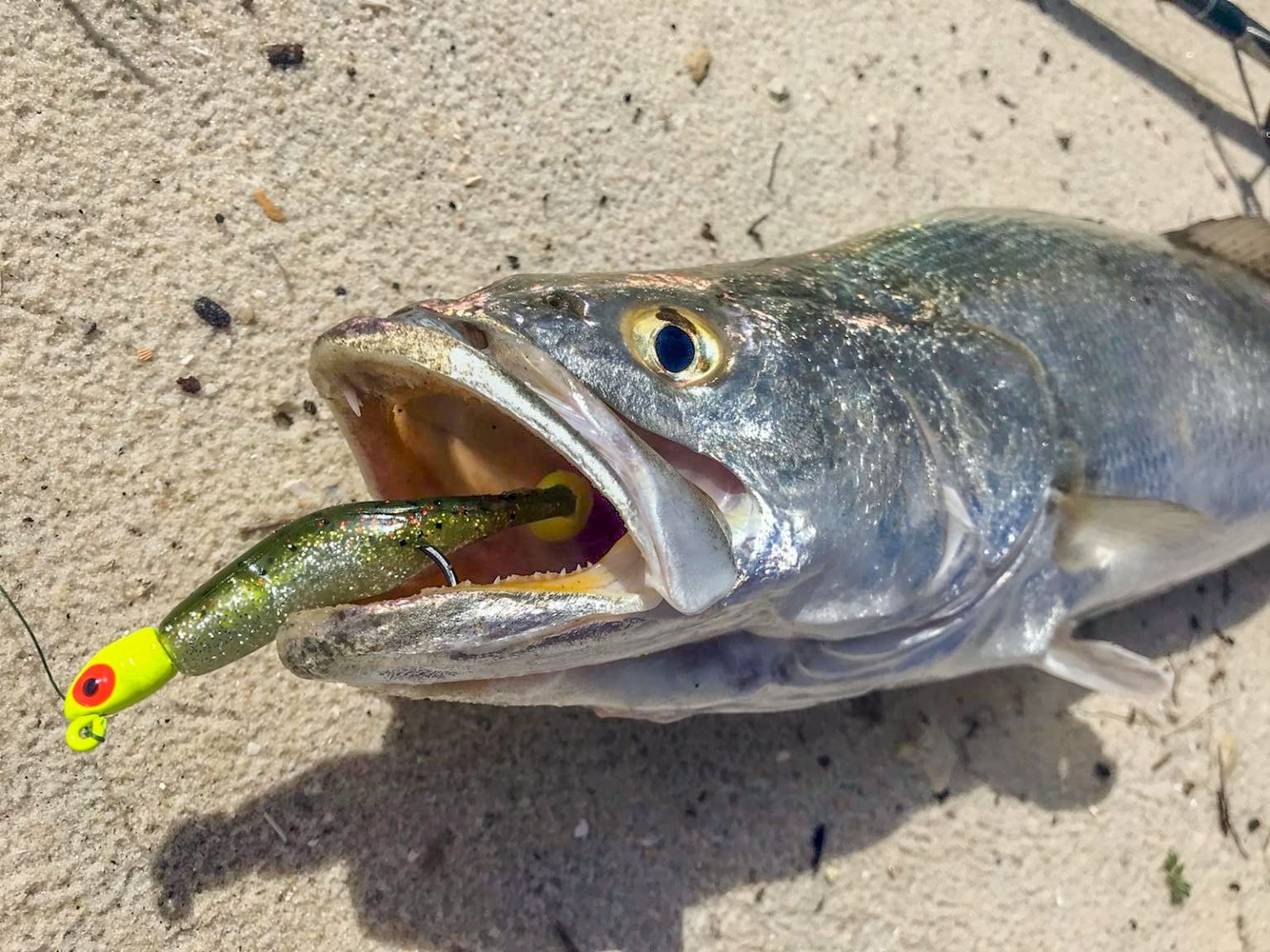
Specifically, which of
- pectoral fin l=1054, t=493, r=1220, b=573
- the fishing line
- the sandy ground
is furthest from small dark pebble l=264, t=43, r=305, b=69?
pectoral fin l=1054, t=493, r=1220, b=573

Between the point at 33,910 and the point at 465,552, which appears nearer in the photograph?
the point at 465,552

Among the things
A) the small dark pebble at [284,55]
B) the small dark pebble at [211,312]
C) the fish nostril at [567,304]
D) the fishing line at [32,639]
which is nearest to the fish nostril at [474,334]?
the fish nostril at [567,304]

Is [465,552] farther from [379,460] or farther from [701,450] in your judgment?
[701,450]

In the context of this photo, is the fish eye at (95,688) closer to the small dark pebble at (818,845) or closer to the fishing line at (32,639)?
the fishing line at (32,639)

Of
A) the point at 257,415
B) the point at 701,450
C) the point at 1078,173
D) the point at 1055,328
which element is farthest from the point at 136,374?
the point at 1078,173

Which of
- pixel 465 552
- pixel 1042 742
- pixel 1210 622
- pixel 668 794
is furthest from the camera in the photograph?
pixel 1210 622

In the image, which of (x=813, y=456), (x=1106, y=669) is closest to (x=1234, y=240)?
(x=1106, y=669)

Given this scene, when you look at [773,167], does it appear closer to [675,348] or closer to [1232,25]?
[675,348]

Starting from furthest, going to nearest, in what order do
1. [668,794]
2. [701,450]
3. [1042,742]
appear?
[1042,742] → [668,794] → [701,450]
